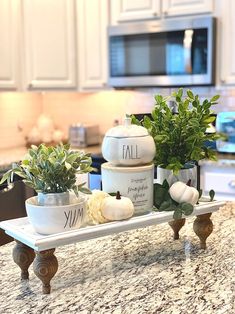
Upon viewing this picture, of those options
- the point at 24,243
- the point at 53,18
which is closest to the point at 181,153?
the point at 24,243

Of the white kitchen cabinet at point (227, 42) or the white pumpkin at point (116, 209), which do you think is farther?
the white kitchen cabinet at point (227, 42)

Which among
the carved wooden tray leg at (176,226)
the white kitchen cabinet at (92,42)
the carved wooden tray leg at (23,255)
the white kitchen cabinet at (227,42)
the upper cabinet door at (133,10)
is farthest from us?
the white kitchen cabinet at (92,42)

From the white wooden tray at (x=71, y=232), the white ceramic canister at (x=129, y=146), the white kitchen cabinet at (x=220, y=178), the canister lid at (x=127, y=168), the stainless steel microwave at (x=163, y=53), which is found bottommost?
the white kitchen cabinet at (x=220, y=178)

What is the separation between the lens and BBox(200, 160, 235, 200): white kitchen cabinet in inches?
114

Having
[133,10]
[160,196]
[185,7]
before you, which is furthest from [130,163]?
[133,10]

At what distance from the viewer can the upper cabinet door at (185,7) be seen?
10.1 ft

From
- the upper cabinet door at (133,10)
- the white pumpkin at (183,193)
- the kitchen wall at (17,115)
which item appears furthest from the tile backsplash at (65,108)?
the white pumpkin at (183,193)

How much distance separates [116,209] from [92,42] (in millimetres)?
2675

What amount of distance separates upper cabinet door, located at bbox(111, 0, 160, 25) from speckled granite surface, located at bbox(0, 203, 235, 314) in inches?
87.6

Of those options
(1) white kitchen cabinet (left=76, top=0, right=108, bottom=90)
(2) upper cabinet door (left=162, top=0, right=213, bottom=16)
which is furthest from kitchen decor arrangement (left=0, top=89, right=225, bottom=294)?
(1) white kitchen cabinet (left=76, top=0, right=108, bottom=90)

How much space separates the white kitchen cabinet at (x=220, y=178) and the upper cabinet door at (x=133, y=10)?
112 cm

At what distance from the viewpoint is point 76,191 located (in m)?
1.04

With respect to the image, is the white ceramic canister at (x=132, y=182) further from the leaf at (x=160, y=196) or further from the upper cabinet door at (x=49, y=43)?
the upper cabinet door at (x=49, y=43)

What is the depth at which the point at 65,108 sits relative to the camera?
13.8 ft
